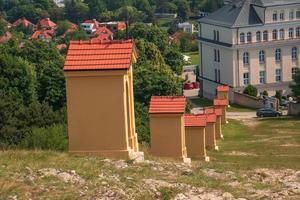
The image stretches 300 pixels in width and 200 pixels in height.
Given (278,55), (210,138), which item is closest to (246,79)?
(278,55)

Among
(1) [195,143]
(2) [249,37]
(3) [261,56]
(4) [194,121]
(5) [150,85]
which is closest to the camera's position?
(1) [195,143]

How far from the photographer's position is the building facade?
67.2 m

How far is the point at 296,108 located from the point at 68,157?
134 ft

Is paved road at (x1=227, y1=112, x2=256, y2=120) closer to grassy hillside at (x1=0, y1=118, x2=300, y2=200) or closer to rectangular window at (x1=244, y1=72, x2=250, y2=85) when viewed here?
rectangular window at (x1=244, y1=72, x2=250, y2=85)

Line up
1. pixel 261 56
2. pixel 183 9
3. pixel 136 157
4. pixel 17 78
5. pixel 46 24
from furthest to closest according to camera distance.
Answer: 1. pixel 183 9
2. pixel 46 24
3. pixel 261 56
4. pixel 17 78
5. pixel 136 157

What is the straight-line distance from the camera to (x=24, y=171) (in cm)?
1430

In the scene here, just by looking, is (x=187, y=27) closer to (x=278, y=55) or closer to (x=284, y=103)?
(x=278, y=55)

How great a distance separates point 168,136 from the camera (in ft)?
72.1

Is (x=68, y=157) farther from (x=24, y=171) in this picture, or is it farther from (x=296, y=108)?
(x=296, y=108)

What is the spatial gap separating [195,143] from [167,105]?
5.73 m

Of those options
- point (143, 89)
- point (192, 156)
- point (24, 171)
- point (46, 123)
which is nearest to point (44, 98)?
point (143, 89)

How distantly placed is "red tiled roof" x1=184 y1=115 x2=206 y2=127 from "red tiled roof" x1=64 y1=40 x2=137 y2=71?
1041 centimetres

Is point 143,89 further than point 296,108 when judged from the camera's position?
No

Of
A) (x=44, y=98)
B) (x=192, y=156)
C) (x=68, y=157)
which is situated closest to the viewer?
(x=68, y=157)
